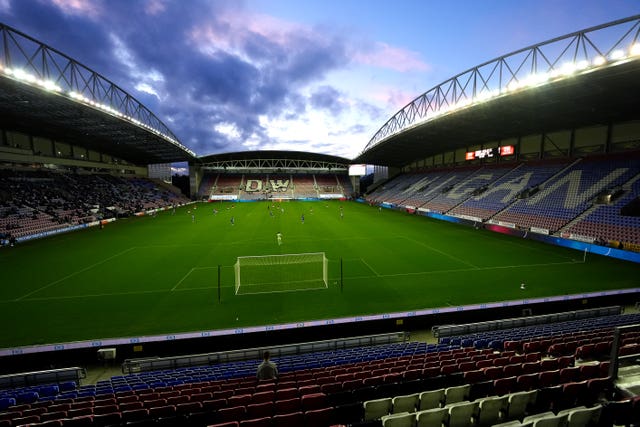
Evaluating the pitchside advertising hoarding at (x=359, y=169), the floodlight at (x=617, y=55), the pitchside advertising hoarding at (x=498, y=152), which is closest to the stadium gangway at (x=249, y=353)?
the floodlight at (x=617, y=55)

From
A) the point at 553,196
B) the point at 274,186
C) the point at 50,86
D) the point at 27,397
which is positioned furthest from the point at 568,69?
the point at 274,186

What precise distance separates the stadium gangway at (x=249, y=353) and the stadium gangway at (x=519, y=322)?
65.2 inches

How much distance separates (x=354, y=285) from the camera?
1772 cm

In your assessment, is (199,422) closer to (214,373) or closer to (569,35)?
(214,373)

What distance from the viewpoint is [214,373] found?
8.89 m

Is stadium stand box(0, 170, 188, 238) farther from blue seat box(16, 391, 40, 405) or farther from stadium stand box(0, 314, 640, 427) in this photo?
stadium stand box(0, 314, 640, 427)

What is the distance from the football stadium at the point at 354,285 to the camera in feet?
19.7

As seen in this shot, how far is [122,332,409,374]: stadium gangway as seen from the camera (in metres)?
10.2

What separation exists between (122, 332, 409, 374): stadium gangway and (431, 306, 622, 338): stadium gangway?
165cm

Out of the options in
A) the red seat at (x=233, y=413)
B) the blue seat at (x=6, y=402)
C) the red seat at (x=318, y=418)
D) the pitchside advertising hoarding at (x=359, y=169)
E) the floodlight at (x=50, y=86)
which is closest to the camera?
the red seat at (x=318, y=418)

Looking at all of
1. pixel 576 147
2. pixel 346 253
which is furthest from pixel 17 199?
pixel 576 147

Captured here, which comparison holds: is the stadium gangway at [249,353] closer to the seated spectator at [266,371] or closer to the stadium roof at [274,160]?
the seated spectator at [266,371]

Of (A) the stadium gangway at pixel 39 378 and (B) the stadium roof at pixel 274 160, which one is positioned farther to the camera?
(B) the stadium roof at pixel 274 160

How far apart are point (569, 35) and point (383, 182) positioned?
66144 millimetres
